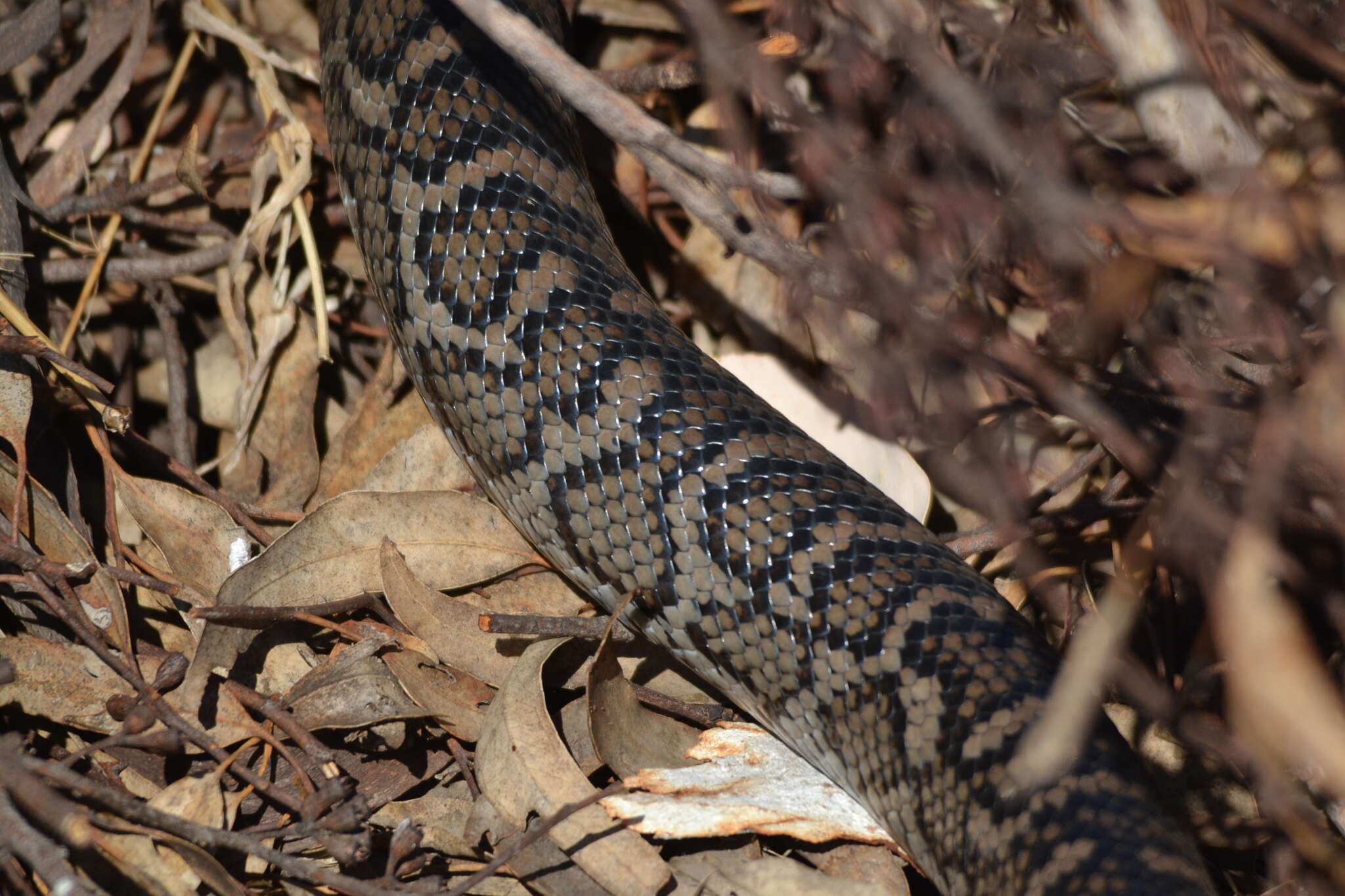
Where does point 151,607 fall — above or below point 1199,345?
below

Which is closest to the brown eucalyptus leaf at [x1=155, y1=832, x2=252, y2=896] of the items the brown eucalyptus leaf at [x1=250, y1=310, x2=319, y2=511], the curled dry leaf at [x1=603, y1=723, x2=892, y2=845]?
the curled dry leaf at [x1=603, y1=723, x2=892, y2=845]

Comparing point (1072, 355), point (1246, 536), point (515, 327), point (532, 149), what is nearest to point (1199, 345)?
point (1072, 355)

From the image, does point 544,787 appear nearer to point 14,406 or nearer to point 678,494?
point 678,494

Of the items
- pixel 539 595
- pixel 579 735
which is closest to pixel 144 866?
pixel 579 735

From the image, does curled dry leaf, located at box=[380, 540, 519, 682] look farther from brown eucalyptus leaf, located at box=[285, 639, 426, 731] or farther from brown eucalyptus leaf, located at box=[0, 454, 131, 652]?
brown eucalyptus leaf, located at box=[0, 454, 131, 652]

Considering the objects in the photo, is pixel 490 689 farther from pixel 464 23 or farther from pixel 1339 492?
pixel 1339 492
